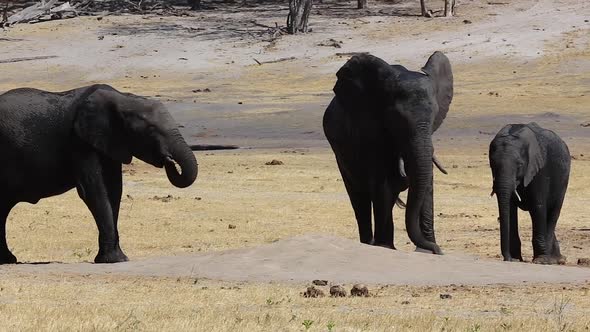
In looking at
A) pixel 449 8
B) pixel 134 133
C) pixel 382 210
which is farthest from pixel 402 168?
pixel 449 8

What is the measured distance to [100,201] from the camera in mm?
17859

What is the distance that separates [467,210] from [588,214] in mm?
2008

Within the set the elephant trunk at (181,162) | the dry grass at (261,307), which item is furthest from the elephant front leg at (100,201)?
the dry grass at (261,307)

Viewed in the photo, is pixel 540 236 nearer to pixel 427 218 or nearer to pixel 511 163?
pixel 511 163

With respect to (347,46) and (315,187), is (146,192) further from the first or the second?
(347,46)

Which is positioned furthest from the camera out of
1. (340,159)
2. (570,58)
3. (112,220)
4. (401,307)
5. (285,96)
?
(570,58)

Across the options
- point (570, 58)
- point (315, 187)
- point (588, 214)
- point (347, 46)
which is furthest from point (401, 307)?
point (347, 46)

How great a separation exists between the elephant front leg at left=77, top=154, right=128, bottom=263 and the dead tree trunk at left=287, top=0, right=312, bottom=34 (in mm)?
36915

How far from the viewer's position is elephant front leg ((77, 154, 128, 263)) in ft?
58.4

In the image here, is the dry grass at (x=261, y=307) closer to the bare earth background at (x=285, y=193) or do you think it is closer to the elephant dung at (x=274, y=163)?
the bare earth background at (x=285, y=193)

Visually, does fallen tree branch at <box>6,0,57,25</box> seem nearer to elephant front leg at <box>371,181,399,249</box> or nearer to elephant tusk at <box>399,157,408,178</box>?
elephant front leg at <box>371,181,399,249</box>

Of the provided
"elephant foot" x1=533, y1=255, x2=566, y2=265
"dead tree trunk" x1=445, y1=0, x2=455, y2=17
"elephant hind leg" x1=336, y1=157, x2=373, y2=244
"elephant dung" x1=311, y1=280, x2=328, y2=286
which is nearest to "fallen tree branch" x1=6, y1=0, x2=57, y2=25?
"dead tree trunk" x1=445, y1=0, x2=455, y2=17

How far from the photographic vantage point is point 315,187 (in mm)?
29219

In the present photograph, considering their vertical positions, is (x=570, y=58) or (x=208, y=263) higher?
(x=208, y=263)
